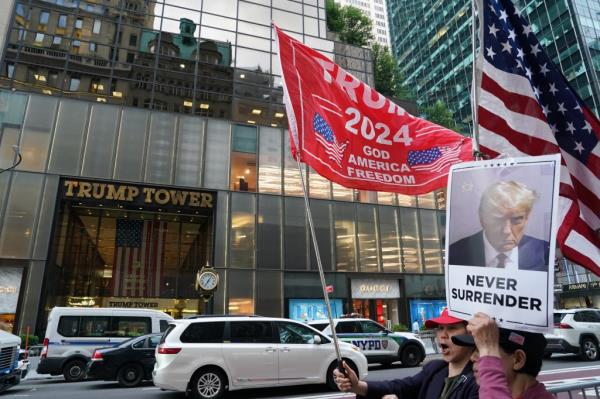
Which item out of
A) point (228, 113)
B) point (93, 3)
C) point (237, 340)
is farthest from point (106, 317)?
point (93, 3)

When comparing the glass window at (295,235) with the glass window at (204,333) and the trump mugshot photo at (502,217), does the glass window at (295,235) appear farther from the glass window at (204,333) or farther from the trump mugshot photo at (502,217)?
the trump mugshot photo at (502,217)

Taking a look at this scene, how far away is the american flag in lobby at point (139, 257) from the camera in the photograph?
1069 inches

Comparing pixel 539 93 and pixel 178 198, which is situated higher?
pixel 178 198

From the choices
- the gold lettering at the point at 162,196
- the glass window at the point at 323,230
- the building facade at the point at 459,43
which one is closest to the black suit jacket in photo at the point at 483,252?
the glass window at the point at 323,230

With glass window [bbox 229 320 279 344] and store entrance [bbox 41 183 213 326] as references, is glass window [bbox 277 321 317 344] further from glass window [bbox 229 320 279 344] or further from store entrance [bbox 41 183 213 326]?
store entrance [bbox 41 183 213 326]

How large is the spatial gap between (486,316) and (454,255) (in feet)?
1.94

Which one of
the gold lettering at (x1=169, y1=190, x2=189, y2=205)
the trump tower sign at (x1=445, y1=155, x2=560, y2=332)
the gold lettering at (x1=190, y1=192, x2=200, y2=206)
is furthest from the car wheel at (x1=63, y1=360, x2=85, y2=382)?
the trump tower sign at (x1=445, y1=155, x2=560, y2=332)

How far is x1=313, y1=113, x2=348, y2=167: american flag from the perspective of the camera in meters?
5.34

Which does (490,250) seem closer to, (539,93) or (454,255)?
(454,255)

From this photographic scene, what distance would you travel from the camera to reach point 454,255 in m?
2.67

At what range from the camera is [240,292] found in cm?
2438

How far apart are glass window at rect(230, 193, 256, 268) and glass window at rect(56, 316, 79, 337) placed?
10567mm

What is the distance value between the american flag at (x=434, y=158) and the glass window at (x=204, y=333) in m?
6.32

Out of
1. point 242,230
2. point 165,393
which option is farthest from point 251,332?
point 242,230
